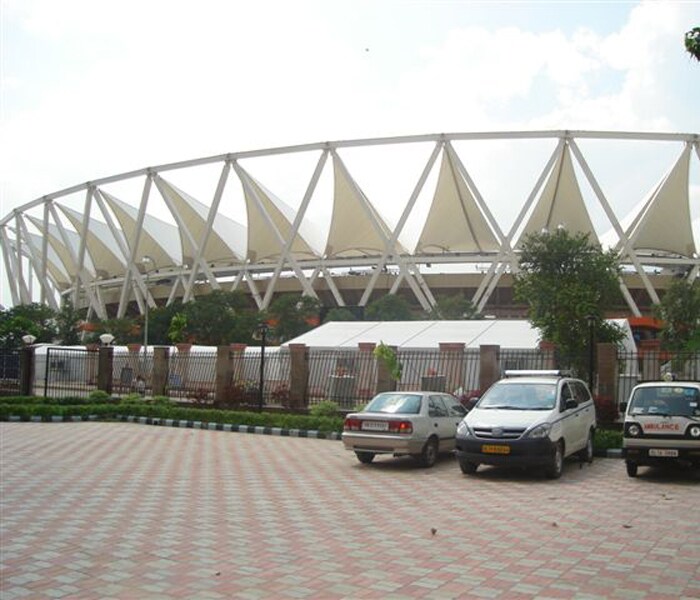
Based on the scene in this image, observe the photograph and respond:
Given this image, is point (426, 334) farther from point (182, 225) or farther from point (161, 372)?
point (182, 225)

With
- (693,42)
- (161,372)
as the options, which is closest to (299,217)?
(161,372)

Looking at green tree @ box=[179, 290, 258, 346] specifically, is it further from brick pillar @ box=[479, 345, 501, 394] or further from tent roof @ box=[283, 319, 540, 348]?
brick pillar @ box=[479, 345, 501, 394]

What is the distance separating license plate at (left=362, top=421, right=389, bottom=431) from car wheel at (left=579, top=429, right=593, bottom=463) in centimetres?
355

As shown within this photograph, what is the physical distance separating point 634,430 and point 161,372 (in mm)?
18621

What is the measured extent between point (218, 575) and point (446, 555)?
1997mm

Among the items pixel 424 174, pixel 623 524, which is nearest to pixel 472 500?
pixel 623 524

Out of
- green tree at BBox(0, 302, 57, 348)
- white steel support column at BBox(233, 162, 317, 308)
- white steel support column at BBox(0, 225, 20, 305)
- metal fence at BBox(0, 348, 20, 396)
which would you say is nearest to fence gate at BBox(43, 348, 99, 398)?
metal fence at BBox(0, 348, 20, 396)

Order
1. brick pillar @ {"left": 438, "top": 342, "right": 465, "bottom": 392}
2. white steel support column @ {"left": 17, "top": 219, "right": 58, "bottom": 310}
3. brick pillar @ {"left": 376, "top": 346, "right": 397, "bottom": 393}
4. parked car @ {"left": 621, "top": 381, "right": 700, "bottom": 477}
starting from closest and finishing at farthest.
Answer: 1. parked car @ {"left": 621, "top": 381, "right": 700, "bottom": 477}
2. brick pillar @ {"left": 376, "top": 346, "right": 397, "bottom": 393}
3. brick pillar @ {"left": 438, "top": 342, "right": 465, "bottom": 392}
4. white steel support column @ {"left": 17, "top": 219, "right": 58, "bottom": 310}

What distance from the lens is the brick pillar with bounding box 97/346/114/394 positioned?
88.5 ft

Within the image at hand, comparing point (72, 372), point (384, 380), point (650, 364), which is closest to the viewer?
point (650, 364)

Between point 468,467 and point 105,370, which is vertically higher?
point 105,370

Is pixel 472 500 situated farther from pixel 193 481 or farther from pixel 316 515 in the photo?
pixel 193 481

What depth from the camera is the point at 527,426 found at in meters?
10.7

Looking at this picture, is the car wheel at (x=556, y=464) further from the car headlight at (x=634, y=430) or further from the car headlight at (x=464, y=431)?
the car headlight at (x=464, y=431)
